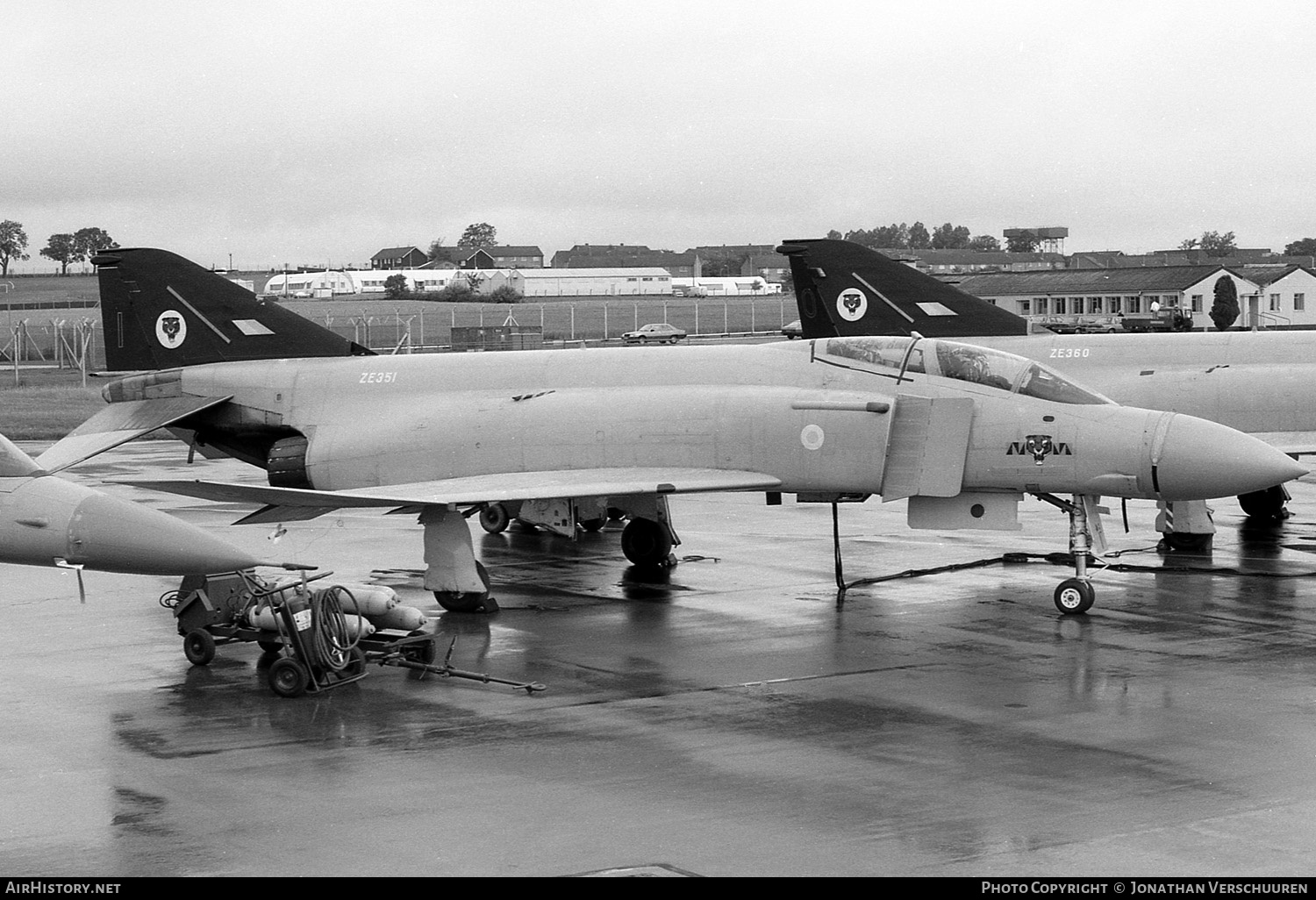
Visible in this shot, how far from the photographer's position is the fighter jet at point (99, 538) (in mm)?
10273

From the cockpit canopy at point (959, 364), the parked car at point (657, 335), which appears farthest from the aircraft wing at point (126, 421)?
the parked car at point (657, 335)

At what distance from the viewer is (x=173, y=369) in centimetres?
1833

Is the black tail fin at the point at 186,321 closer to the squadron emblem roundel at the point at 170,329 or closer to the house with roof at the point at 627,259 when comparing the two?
the squadron emblem roundel at the point at 170,329

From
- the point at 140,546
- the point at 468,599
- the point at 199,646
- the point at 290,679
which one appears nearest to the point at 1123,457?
the point at 468,599

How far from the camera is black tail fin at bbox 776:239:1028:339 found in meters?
22.4

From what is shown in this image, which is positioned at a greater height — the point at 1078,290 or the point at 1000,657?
the point at 1078,290

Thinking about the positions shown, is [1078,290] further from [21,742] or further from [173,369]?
[21,742]

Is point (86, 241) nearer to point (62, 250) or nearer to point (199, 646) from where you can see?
point (62, 250)

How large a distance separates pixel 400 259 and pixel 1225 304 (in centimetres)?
9259

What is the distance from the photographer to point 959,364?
1510 cm

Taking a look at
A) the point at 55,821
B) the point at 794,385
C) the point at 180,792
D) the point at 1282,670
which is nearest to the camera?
the point at 55,821

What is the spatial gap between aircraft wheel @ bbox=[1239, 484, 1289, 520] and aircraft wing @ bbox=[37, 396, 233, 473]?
13.5 meters

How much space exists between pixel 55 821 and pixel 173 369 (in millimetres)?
10959

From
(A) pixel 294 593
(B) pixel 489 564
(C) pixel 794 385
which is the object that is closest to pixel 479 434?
(B) pixel 489 564
